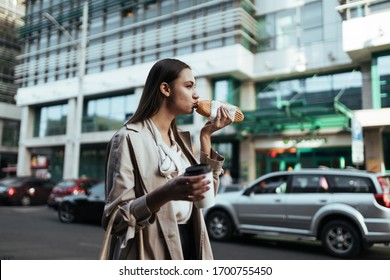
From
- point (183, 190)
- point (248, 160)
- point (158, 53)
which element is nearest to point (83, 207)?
point (248, 160)

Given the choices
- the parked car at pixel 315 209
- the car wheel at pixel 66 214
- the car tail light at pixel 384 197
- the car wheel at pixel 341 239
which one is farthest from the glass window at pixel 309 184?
the car wheel at pixel 66 214

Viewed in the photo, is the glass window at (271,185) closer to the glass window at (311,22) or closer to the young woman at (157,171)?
the glass window at (311,22)

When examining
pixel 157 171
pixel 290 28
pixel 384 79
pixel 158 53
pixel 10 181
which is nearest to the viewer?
pixel 157 171

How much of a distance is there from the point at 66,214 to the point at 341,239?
5.90m

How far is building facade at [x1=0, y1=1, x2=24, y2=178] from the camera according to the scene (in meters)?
2.24

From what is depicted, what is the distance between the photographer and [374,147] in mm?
2564

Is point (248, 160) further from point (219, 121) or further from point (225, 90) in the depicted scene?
point (219, 121)

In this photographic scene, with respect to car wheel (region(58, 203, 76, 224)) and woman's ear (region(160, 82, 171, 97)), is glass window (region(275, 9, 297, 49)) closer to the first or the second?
woman's ear (region(160, 82, 171, 97))

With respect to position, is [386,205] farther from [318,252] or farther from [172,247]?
[172,247]

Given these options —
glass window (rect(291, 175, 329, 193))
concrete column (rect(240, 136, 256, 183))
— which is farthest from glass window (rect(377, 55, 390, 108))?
concrete column (rect(240, 136, 256, 183))

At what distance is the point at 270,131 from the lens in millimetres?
8562

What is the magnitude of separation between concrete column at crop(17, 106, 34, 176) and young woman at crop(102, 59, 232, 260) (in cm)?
137

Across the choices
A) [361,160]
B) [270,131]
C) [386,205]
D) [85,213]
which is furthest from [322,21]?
[85,213]
